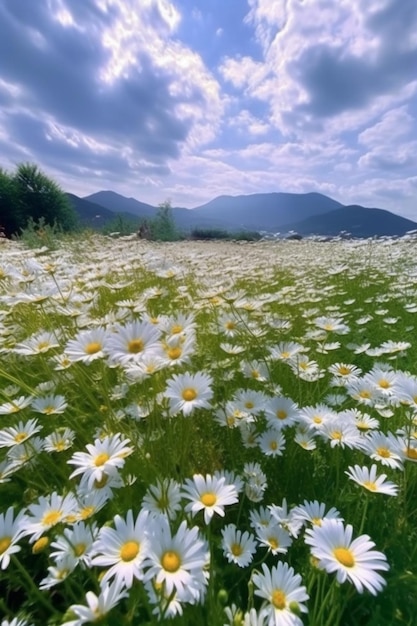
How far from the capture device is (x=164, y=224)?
19.7 metres

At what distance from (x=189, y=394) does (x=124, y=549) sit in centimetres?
41

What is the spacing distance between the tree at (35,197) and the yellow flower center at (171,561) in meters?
18.1

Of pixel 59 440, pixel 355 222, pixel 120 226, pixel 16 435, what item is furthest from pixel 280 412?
pixel 355 222

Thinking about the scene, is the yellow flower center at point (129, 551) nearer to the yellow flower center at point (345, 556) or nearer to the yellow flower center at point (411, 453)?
the yellow flower center at point (345, 556)

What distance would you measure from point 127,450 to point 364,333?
318 cm

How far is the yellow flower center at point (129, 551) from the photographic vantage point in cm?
63

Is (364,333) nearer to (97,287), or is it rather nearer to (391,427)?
(391,427)

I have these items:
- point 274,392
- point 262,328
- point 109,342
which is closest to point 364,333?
point 262,328

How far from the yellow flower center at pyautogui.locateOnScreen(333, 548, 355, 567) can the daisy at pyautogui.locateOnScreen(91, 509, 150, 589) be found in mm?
378

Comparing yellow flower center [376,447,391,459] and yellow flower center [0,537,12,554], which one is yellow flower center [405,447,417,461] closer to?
yellow flower center [376,447,391,459]

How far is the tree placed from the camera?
55.0 feet

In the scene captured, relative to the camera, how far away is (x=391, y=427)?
5.10ft

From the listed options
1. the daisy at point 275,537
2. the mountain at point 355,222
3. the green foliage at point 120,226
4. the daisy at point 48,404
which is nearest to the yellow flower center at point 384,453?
the daisy at point 275,537

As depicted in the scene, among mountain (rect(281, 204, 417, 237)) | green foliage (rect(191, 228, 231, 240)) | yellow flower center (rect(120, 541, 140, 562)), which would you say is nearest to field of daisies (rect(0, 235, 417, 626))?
yellow flower center (rect(120, 541, 140, 562))
